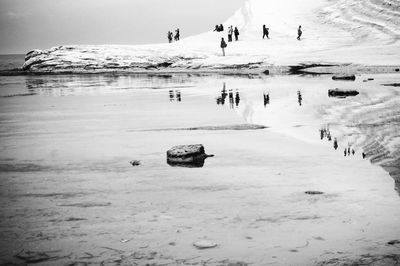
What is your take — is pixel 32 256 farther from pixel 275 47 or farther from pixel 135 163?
pixel 275 47

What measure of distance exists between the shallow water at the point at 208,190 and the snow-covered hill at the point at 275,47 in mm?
24406

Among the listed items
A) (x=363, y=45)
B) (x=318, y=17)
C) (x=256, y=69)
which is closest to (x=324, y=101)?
(x=256, y=69)

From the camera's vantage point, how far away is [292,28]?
147ft

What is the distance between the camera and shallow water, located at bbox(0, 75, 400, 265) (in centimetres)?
313

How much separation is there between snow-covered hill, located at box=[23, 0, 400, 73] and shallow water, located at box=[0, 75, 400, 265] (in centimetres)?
2441

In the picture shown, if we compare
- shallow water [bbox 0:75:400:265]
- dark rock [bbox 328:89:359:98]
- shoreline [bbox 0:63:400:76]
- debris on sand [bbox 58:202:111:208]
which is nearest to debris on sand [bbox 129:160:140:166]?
shallow water [bbox 0:75:400:265]

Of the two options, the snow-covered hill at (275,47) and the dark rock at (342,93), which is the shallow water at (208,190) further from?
the snow-covered hill at (275,47)

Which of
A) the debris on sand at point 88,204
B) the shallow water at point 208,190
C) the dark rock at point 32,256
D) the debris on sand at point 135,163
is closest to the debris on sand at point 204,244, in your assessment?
the shallow water at point 208,190

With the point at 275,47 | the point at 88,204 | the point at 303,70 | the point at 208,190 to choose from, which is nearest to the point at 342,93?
the point at 208,190

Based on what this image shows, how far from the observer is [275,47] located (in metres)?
38.8

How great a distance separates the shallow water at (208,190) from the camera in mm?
3131

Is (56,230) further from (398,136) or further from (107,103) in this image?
(107,103)

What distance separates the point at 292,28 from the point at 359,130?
129 ft

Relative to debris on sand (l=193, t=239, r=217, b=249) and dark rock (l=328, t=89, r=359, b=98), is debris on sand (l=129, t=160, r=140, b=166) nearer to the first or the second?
debris on sand (l=193, t=239, r=217, b=249)
